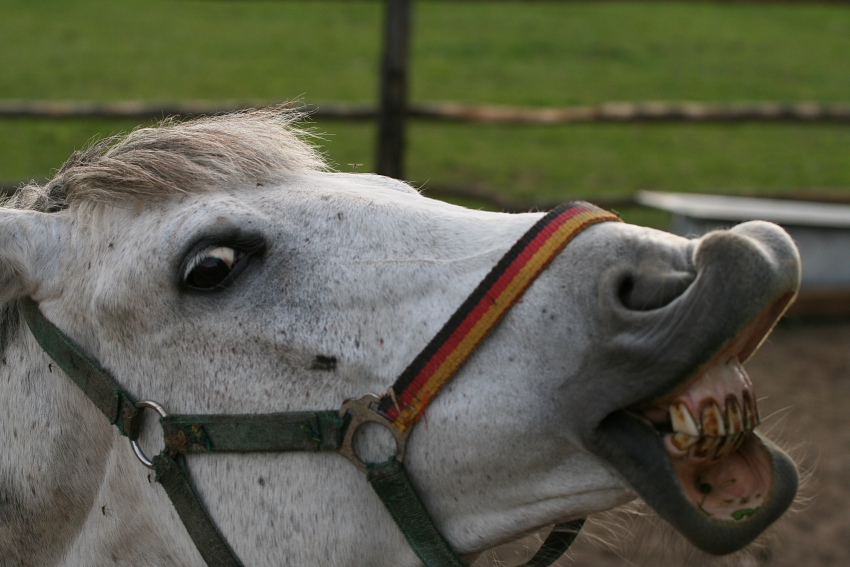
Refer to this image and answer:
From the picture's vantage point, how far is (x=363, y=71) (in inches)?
451

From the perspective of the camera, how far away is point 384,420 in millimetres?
1309

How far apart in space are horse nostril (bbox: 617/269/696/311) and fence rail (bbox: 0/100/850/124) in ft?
15.4

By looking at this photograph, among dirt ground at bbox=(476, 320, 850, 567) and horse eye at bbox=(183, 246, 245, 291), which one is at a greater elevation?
horse eye at bbox=(183, 246, 245, 291)

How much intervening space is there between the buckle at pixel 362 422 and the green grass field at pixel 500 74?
570 cm

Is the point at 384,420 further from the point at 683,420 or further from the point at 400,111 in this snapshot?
the point at 400,111

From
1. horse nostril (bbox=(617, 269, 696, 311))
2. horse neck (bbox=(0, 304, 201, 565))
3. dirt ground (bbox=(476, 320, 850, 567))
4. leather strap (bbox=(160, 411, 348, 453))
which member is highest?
horse nostril (bbox=(617, 269, 696, 311))

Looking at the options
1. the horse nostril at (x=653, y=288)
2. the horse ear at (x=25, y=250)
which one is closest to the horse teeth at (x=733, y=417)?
the horse nostril at (x=653, y=288)

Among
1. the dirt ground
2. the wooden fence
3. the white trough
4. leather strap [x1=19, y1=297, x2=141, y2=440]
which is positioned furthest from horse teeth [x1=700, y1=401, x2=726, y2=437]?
the wooden fence

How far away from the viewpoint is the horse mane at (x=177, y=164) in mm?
1484

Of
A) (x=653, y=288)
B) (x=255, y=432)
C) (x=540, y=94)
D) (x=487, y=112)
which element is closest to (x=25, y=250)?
(x=255, y=432)

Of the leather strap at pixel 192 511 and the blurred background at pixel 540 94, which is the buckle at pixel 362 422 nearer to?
the leather strap at pixel 192 511

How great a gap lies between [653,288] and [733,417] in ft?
0.74

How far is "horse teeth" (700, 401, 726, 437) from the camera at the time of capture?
45.7 inches

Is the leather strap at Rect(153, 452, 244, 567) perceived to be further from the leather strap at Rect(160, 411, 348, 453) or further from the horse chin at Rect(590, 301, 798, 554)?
the horse chin at Rect(590, 301, 798, 554)
